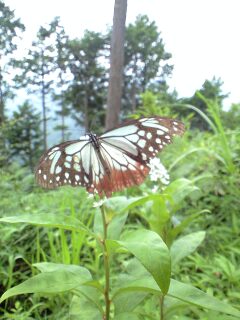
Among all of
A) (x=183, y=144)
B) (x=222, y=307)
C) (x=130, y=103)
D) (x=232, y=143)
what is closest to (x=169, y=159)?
(x=183, y=144)

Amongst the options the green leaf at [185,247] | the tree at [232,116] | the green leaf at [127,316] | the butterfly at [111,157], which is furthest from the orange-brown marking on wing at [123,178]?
the tree at [232,116]

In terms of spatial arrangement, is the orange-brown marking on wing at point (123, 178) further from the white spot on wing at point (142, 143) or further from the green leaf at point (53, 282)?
the green leaf at point (53, 282)

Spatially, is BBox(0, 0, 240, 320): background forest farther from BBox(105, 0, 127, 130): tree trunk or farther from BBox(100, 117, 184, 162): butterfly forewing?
BBox(100, 117, 184, 162): butterfly forewing

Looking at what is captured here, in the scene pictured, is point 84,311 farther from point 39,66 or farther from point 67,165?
point 39,66

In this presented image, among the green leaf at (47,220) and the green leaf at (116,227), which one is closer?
the green leaf at (47,220)

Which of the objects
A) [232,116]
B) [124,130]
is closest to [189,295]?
[124,130]

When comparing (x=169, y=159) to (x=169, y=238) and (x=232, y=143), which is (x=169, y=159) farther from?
(x=169, y=238)
